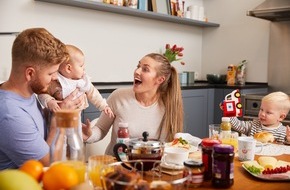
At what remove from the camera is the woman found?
83.3 inches

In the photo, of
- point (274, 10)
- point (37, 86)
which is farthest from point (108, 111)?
point (274, 10)

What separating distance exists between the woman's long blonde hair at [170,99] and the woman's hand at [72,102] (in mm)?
532

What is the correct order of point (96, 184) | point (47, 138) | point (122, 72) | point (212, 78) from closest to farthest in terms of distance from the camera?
1. point (96, 184)
2. point (47, 138)
3. point (122, 72)
4. point (212, 78)

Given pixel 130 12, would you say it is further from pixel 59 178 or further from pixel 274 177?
pixel 59 178

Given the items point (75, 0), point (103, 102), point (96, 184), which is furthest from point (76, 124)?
point (75, 0)

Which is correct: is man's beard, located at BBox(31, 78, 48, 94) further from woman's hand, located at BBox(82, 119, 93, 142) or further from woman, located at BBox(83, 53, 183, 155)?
woman, located at BBox(83, 53, 183, 155)

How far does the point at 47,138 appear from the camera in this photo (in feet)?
5.20

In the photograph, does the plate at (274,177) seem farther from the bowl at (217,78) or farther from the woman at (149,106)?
the bowl at (217,78)

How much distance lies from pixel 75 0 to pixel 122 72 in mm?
1060

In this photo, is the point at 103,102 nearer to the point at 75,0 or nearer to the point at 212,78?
the point at 75,0

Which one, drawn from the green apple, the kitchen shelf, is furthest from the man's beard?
the kitchen shelf

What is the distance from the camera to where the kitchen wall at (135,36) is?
3.00 metres

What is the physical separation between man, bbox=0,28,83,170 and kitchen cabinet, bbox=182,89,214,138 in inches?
98.5

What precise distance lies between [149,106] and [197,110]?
1933 millimetres
